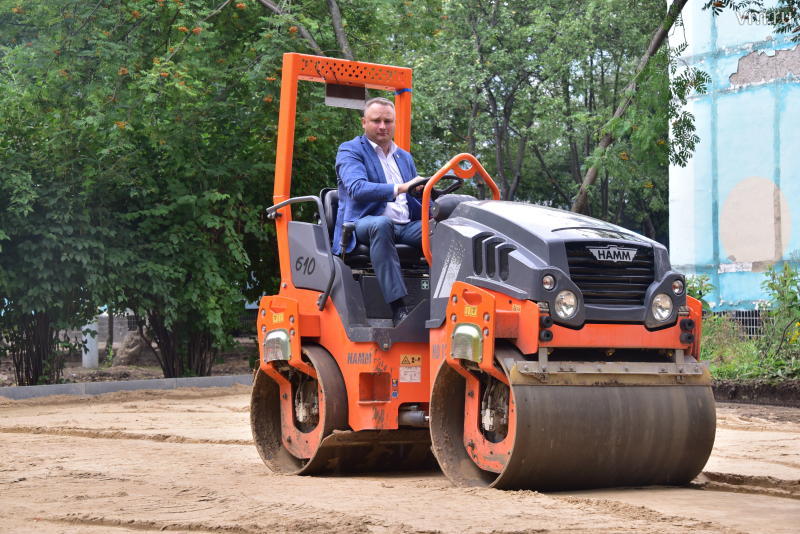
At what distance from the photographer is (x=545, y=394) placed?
6609 mm

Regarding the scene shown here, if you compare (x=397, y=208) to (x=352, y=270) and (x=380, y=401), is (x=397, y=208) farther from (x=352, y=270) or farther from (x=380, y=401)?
(x=380, y=401)

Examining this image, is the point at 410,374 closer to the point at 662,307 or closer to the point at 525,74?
the point at 662,307

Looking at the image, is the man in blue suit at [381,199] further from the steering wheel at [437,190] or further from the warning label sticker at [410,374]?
the warning label sticker at [410,374]

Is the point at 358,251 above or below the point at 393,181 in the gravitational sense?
below

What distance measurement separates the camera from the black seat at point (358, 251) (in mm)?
8166

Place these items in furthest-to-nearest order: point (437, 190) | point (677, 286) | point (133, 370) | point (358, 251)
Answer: point (133, 370) → point (437, 190) → point (358, 251) → point (677, 286)

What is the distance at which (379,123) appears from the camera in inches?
332

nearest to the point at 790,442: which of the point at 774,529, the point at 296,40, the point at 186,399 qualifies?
the point at 774,529

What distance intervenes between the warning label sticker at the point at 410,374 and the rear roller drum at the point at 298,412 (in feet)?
1.51

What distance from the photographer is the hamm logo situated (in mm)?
6977

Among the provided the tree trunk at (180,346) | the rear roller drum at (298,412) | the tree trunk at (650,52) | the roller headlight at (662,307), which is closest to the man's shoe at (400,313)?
the rear roller drum at (298,412)

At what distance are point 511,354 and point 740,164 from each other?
17.0 meters

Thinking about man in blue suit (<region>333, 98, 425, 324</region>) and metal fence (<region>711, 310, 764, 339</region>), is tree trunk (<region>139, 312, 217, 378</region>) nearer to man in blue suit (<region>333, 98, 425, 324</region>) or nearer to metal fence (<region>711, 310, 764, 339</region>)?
metal fence (<region>711, 310, 764, 339</region>)

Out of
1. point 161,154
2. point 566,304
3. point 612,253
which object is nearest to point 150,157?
point 161,154
